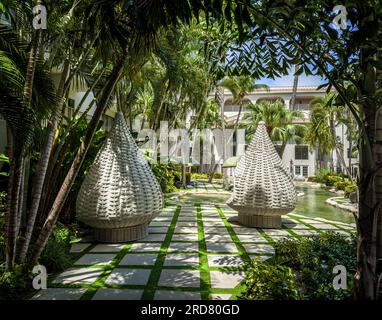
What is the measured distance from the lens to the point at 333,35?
2.50 m

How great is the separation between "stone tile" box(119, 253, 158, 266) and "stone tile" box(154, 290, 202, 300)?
1.18 m

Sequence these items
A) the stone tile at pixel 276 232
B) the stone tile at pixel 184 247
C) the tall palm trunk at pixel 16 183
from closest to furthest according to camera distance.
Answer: the tall palm trunk at pixel 16 183 → the stone tile at pixel 184 247 → the stone tile at pixel 276 232

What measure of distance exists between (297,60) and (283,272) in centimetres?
267

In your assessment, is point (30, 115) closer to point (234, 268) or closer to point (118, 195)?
point (118, 195)

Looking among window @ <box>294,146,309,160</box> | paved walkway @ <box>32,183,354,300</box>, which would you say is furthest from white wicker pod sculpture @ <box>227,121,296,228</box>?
window @ <box>294,146,309,160</box>

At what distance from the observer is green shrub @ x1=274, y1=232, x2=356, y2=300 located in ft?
11.4

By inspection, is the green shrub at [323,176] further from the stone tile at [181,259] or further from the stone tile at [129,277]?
the stone tile at [129,277]

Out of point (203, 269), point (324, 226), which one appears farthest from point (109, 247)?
point (324, 226)

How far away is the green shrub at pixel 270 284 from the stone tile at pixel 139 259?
6.88 feet

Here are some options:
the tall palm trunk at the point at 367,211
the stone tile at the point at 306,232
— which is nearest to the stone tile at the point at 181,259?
the tall palm trunk at the point at 367,211

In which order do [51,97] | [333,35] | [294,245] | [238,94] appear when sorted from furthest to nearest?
[238,94]
[294,245]
[51,97]
[333,35]

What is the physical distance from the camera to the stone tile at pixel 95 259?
5219 mm

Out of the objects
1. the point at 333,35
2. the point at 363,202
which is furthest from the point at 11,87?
the point at 363,202

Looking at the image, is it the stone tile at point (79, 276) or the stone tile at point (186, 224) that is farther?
the stone tile at point (186, 224)
